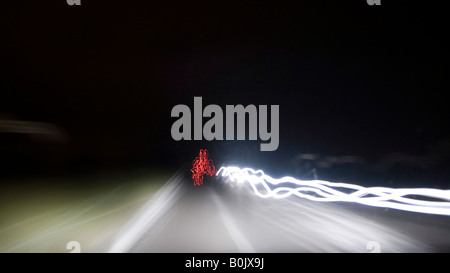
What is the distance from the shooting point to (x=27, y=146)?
34.1ft

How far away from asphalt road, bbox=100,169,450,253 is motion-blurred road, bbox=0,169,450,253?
1 centimetres

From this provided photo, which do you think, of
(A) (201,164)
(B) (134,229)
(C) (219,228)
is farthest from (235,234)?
(A) (201,164)

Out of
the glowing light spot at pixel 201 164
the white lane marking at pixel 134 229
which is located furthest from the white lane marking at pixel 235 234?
the glowing light spot at pixel 201 164

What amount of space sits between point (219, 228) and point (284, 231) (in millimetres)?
1127

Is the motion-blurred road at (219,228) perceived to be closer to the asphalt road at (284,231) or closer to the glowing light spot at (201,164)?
the asphalt road at (284,231)

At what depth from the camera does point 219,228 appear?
6094mm

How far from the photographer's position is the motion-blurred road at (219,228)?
4566 millimetres

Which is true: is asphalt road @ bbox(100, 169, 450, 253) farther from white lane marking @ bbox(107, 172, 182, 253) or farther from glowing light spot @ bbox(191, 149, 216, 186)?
glowing light spot @ bbox(191, 149, 216, 186)

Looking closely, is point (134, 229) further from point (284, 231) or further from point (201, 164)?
point (201, 164)

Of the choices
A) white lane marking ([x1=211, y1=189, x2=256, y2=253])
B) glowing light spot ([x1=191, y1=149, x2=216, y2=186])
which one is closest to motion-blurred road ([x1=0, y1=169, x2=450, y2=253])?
white lane marking ([x1=211, y1=189, x2=256, y2=253])

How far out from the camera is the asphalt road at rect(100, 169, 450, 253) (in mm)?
4520
